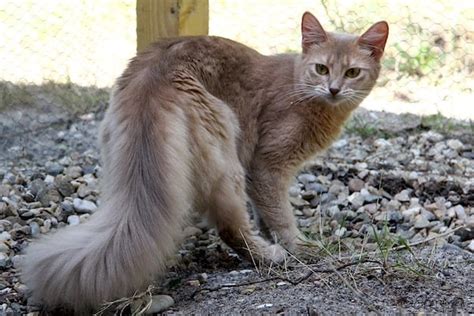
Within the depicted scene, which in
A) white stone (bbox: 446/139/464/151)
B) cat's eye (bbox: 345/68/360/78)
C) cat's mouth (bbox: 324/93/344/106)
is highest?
cat's eye (bbox: 345/68/360/78)

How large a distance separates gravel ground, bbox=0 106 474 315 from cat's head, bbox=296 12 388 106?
0.65 m

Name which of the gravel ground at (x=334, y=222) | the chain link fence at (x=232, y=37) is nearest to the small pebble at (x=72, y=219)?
the gravel ground at (x=334, y=222)

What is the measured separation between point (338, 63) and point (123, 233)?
1506 millimetres

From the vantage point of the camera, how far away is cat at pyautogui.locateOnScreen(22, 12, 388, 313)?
2.92 meters

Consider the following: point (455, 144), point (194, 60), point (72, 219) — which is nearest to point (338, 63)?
point (194, 60)

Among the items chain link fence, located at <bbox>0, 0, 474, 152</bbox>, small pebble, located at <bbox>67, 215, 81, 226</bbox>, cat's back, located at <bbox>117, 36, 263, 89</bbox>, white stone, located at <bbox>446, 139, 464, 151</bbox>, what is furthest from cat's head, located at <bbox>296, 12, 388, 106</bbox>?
chain link fence, located at <bbox>0, 0, 474, 152</bbox>

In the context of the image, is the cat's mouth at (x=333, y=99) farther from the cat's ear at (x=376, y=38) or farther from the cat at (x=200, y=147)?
the cat's ear at (x=376, y=38)

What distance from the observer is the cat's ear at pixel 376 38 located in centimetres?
396

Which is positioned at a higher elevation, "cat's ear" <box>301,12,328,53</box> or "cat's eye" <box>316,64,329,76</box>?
"cat's ear" <box>301,12,328,53</box>

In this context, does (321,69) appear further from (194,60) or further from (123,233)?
(123,233)

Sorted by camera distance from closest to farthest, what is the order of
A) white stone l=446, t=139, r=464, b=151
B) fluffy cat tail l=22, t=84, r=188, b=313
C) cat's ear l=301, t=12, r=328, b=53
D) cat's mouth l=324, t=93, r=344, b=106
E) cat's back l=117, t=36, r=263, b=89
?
fluffy cat tail l=22, t=84, r=188, b=313 < cat's back l=117, t=36, r=263, b=89 < cat's mouth l=324, t=93, r=344, b=106 < cat's ear l=301, t=12, r=328, b=53 < white stone l=446, t=139, r=464, b=151

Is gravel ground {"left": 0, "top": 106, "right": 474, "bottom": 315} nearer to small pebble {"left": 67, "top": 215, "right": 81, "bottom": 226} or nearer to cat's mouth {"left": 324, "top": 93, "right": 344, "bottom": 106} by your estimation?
small pebble {"left": 67, "top": 215, "right": 81, "bottom": 226}

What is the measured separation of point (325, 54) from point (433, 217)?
42.0 inches

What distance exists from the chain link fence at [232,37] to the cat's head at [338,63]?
2.01 metres
